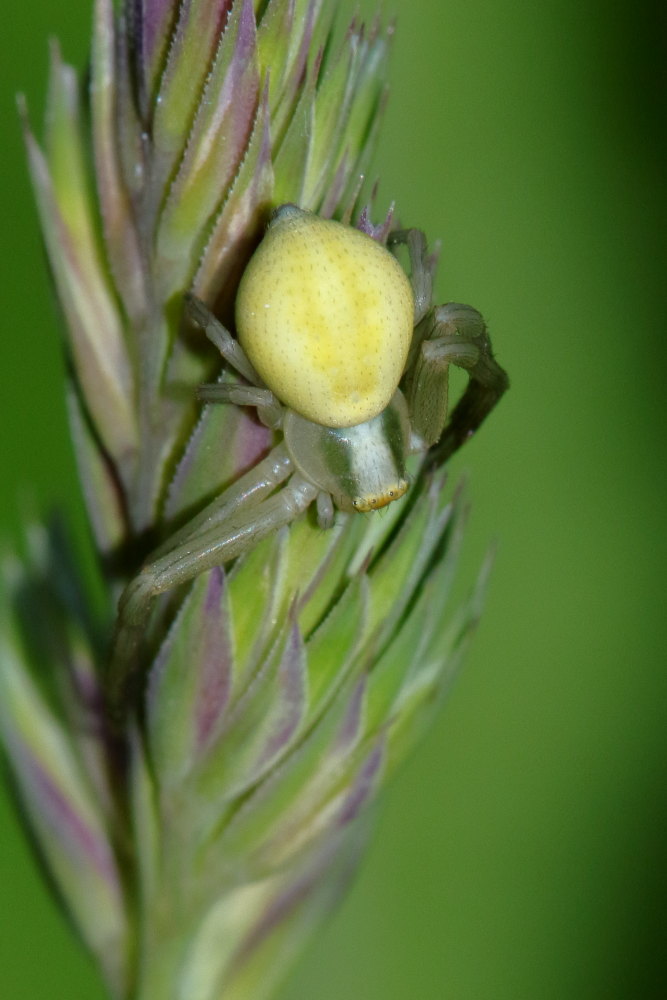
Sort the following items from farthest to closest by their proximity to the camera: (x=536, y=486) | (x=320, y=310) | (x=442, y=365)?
(x=536, y=486) → (x=442, y=365) → (x=320, y=310)

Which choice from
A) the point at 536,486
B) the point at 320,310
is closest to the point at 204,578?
the point at 320,310

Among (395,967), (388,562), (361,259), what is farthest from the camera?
(395,967)

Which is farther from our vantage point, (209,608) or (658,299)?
(658,299)

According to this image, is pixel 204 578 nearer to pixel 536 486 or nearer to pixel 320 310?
pixel 320 310

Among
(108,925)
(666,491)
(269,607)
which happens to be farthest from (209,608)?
(666,491)

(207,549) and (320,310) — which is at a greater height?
(320,310)

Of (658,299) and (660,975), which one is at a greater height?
(658,299)

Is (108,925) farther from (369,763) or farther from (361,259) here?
(361,259)
